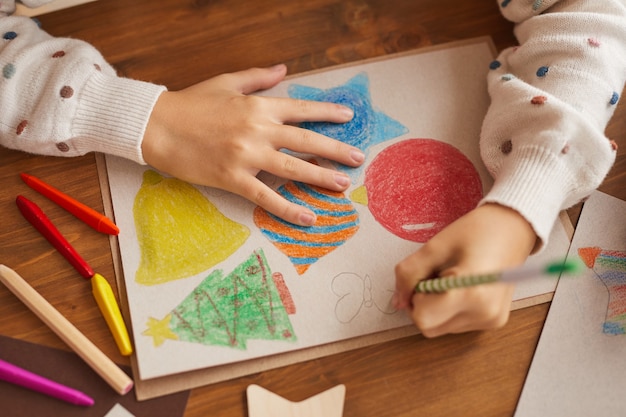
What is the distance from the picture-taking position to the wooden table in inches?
24.3

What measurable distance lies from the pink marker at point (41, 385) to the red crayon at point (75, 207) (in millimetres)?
168

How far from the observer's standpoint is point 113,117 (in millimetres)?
687

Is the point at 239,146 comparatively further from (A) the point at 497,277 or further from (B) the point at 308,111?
(A) the point at 497,277

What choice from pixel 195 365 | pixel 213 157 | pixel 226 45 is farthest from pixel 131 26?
pixel 195 365

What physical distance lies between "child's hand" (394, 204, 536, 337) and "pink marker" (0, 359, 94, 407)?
1.11 feet

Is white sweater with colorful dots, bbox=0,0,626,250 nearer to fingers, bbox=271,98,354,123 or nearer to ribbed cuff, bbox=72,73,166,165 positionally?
ribbed cuff, bbox=72,73,166,165

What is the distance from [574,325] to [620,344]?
0.05 meters

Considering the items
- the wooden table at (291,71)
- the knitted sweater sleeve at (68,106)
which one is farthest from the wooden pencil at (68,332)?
the knitted sweater sleeve at (68,106)

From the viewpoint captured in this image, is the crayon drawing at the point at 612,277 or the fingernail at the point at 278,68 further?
the fingernail at the point at 278,68

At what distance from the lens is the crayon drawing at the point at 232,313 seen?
24.6 inches

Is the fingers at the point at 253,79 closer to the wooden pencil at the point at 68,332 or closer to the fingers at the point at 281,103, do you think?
the fingers at the point at 281,103

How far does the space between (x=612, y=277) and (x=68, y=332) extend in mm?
588

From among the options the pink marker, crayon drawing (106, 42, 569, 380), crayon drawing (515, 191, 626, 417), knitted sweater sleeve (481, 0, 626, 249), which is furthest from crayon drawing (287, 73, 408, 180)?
the pink marker

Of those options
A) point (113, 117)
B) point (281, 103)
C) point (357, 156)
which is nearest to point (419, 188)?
point (357, 156)
